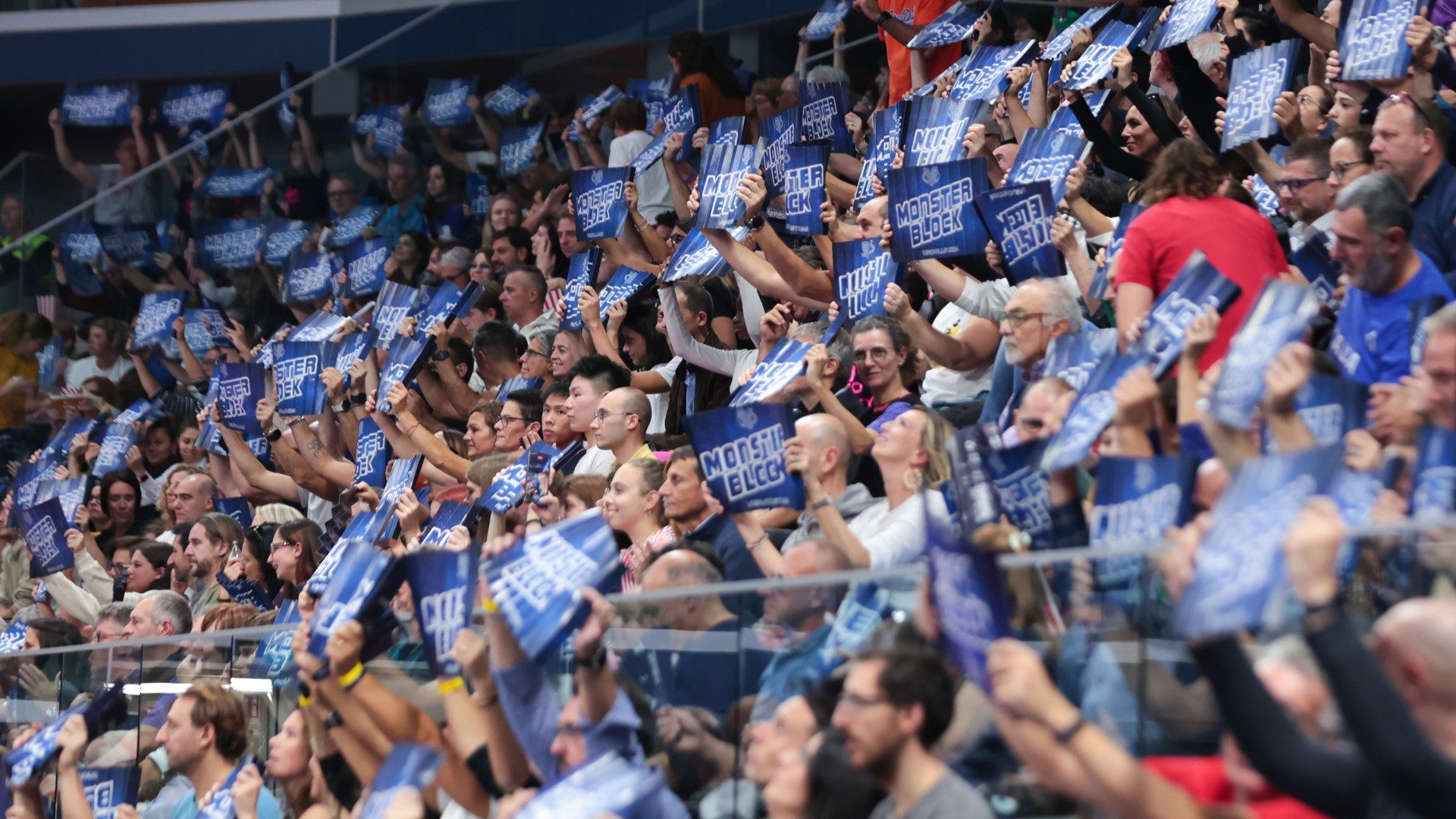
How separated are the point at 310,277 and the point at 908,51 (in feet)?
11.5

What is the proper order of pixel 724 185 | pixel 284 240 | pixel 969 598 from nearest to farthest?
pixel 969 598 → pixel 724 185 → pixel 284 240

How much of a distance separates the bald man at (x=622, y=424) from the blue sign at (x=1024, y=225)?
4.56 feet

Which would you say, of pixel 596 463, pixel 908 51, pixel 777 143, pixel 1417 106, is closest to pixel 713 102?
pixel 908 51

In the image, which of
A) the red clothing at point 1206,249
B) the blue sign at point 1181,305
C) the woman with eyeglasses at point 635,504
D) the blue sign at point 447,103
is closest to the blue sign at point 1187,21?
the red clothing at point 1206,249

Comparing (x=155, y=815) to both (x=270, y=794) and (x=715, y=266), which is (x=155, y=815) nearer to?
(x=270, y=794)

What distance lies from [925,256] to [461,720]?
2006 millimetres

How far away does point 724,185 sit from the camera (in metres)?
6.46

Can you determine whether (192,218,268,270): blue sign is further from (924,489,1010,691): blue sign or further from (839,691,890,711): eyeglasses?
(924,489,1010,691): blue sign

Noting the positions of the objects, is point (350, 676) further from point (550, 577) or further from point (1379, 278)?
point (1379, 278)

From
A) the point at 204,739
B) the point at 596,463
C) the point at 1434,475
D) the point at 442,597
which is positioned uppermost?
the point at 1434,475

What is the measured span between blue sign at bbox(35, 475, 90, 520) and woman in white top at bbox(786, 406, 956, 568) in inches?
188

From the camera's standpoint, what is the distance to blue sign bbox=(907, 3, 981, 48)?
764cm

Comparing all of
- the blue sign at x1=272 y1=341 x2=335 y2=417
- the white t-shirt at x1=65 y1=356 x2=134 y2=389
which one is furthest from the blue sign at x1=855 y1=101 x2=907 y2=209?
the white t-shirt at x1=65 y1=356 x2=134 y2=389

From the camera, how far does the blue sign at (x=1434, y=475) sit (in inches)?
110
